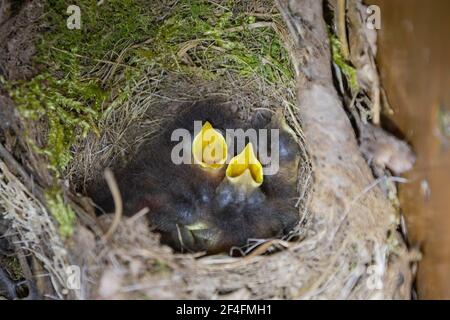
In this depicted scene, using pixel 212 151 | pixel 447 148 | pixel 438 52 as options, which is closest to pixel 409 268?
pixel 447 148

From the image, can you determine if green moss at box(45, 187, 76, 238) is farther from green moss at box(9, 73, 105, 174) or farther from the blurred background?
the blurred background

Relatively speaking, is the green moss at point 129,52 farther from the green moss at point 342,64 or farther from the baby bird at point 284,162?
the green moss at point 342,64

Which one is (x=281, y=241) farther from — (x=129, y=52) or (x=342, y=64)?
(x=129, y=52)

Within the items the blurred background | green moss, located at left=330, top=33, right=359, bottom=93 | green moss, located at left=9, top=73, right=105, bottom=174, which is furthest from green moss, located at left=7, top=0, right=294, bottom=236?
the blurred background

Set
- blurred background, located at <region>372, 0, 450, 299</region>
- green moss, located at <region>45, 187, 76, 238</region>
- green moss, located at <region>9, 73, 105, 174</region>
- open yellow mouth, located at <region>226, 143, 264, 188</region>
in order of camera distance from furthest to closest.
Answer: open yellow mouth, located at <region>226, 143, 264, 188</region>, green moss, located at <region>9, 73, 105, 174</region>, green moss, located at <region>45, 187, 76, 238</region>, blurred background, located at <region>372, 0, 450, 299</region>

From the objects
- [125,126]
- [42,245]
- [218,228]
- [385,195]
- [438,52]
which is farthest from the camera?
[125,126]

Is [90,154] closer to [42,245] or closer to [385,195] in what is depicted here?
[42,245]

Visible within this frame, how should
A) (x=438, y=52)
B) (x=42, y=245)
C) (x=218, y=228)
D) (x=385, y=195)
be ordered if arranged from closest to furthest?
(x=438, y=52)
(x=385, y=195)
(x=42, y=245)
(x=218, y=228)
